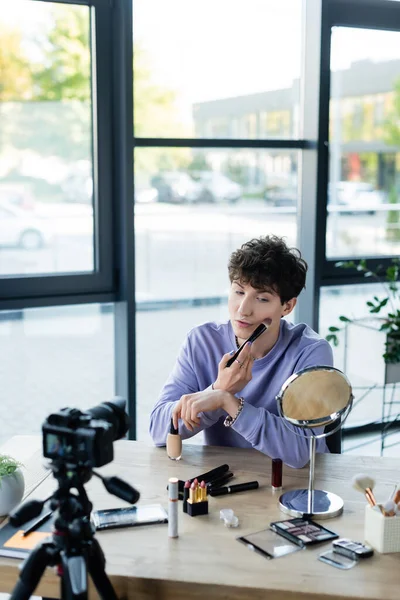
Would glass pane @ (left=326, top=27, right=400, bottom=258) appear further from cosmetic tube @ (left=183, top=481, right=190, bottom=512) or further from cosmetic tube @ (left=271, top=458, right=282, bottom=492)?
cosmetic tube @ (left=183, top=481, right=190, bottom=512)

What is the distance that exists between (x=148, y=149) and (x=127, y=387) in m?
0.99

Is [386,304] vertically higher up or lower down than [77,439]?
lower down

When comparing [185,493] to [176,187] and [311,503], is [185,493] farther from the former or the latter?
[176,187]

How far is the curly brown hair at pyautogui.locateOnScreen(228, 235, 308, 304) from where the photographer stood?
7.01 feet

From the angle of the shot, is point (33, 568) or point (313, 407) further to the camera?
point (313, 407)

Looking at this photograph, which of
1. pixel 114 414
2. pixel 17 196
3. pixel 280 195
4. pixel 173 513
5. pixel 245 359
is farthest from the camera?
pixel 280 195

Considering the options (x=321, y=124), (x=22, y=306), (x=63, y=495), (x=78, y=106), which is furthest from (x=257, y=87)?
(x=63, y=495)

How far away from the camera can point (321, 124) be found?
3426 millimetres

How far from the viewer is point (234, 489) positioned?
1782 millimetres

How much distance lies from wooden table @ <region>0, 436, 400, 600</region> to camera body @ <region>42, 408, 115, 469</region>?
0.25 meters

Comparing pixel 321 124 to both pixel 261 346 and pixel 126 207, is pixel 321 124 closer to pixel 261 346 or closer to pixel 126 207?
pixel 126 207

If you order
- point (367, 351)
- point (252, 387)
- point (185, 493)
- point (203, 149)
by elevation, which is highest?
point (203, 149)

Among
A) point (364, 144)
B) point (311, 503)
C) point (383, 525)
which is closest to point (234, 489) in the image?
point (311, 503)

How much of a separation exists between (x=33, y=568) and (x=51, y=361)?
2020 mm
